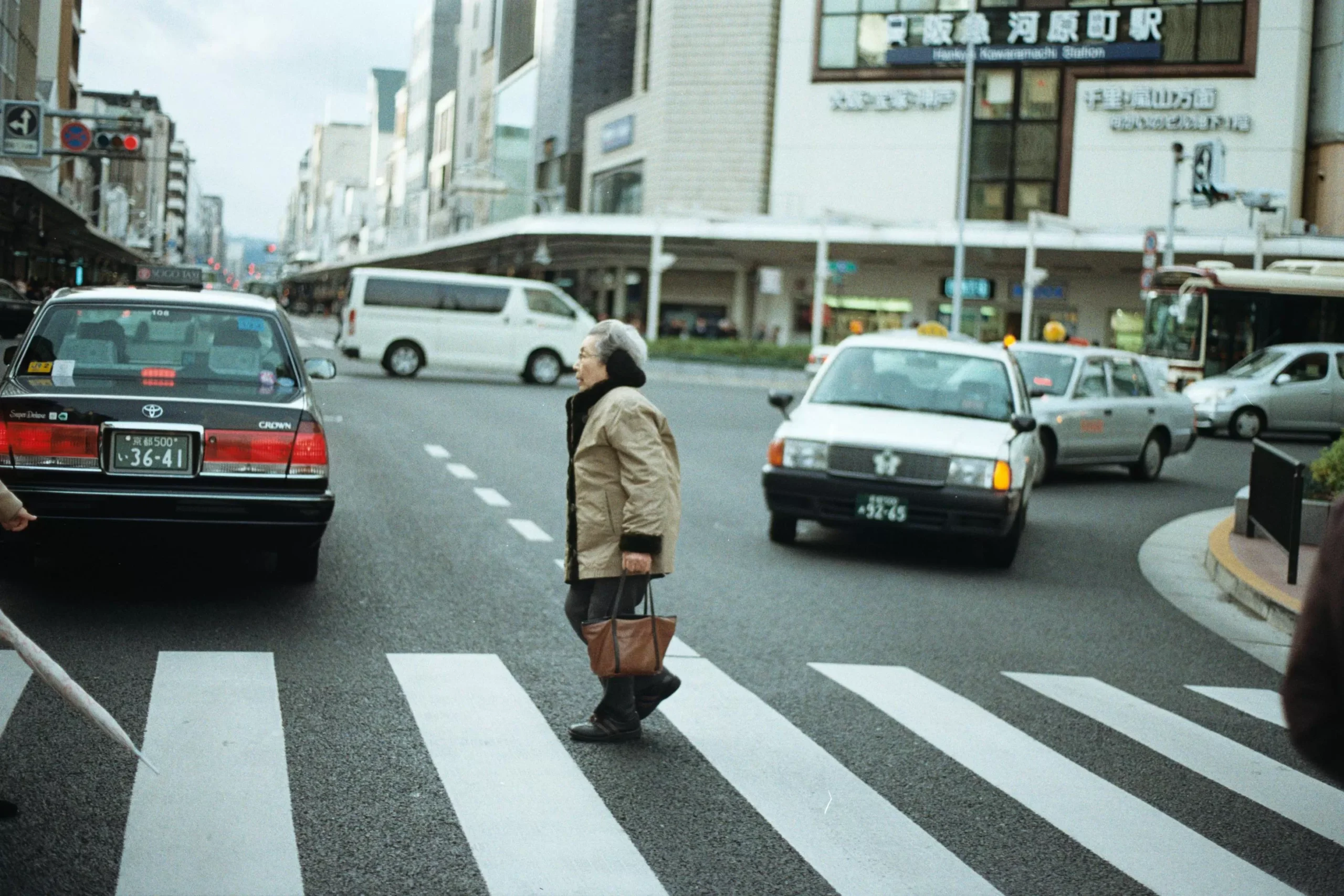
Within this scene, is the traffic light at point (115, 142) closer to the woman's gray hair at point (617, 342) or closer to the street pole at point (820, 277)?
the street pole at point (820, 277)

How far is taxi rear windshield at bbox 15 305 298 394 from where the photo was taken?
26.4ft

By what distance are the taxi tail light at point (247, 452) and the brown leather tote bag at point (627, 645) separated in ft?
8.92

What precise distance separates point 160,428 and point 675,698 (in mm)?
2812

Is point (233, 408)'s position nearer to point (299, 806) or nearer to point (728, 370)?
point (299, 806)

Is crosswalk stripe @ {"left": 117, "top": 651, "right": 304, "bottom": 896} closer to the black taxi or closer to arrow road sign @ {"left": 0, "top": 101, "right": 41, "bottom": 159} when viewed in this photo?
the black taxi

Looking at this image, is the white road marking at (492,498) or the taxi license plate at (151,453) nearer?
the taxi license plate at (151,453)

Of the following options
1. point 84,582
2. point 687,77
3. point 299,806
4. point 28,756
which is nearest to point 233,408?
point 84,582

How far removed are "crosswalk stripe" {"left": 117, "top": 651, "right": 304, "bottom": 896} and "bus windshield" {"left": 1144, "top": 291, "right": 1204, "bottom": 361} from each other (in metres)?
27.5

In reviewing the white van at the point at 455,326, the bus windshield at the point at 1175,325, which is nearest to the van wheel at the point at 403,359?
the white van at the point at 455,326

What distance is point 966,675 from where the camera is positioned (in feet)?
24.5

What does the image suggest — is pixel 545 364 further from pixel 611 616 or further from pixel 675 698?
pixel 611 616

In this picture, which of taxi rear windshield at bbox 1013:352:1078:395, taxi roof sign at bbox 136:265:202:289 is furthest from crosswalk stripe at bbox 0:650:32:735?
taxi rear windshield at bbox 1013:352:1078:395

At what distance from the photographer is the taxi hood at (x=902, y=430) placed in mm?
10938

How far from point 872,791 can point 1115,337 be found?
50745 mm
